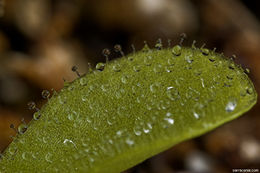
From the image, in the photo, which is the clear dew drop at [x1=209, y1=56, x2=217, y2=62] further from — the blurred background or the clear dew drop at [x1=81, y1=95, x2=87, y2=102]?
the blurred background

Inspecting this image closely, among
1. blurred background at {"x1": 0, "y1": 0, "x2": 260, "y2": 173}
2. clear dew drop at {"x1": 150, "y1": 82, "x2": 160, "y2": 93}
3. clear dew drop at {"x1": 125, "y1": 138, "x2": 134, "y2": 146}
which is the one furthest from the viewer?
blurred background at {"x1": 0, "y1": 0, "x2": 260, "y2": 173}

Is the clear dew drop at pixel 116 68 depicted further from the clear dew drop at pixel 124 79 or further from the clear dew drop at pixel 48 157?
the clear dew drop at pixel 48 157

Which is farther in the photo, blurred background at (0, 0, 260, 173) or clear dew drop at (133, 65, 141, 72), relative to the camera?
blurred background at (0, 0, 260, 173)

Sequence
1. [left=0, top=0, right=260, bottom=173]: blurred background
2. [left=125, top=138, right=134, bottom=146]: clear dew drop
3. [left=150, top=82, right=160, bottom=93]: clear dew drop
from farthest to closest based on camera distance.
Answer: [left=0, top=0, right=260, bottom=173]: blurred background → [left=150, top=82, right=160, bottom=93]: clear dew drop → [left=125, top=138, right=134, bottom=146]: clear dew drop

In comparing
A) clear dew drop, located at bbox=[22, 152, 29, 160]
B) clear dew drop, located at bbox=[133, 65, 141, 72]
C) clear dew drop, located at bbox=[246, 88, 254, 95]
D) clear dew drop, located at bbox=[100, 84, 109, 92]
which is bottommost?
clear dew drop, located at bbox=[246, 88, 254, 95]

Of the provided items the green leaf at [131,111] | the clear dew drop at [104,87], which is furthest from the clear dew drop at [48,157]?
the clear dew drop at [104,87]

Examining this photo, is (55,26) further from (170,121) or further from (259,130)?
(170,121)

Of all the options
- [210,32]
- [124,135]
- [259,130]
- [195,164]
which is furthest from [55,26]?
[124,135]

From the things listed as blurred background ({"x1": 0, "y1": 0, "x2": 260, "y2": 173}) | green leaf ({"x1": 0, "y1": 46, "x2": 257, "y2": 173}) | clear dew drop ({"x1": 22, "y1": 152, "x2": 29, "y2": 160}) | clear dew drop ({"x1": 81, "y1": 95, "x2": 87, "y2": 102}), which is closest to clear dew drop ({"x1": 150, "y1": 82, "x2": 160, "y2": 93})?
green leaf ({"x1": 0, "y1": 46, "x2": 257, "y2": 173})

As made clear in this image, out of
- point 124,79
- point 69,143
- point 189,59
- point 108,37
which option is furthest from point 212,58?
point 108,37
